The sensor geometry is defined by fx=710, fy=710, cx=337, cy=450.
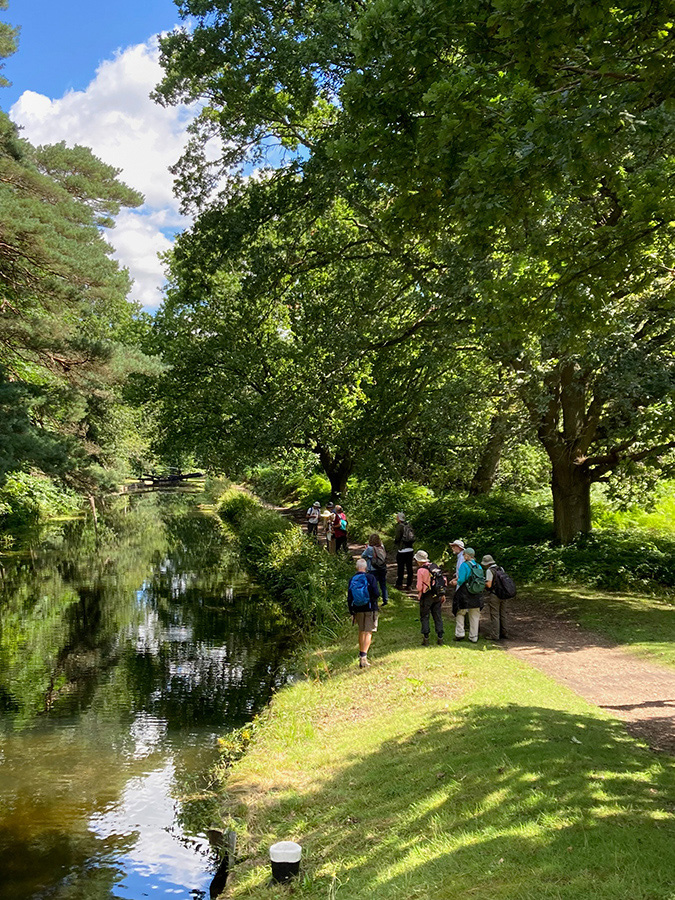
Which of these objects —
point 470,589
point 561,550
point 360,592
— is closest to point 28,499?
point 561,550

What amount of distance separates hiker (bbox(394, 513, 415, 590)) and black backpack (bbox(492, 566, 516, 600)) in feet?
15.3

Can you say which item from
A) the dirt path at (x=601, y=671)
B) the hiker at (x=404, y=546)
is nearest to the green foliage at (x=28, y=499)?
the hiker at (x=404, y=546)

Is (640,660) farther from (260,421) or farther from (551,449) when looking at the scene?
(260,421)

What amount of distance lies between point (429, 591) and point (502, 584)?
1211mm

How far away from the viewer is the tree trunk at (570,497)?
697 inches

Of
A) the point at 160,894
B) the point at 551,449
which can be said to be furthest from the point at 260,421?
the point at 160,894

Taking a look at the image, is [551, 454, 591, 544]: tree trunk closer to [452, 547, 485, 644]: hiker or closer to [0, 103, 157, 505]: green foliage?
[452, 547, 485, 644]: hiker

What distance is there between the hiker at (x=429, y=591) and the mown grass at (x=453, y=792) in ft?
3.39

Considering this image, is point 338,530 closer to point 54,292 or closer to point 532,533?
point 532,533

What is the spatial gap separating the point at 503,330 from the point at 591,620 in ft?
24.8

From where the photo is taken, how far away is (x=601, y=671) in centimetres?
1070

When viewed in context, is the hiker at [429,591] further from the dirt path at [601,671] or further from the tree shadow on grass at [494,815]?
the tree shadow on grass at [494,815]

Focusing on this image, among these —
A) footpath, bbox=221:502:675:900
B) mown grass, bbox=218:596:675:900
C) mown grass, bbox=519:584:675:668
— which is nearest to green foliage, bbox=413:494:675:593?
mown grass, bbox=519:584:675:668

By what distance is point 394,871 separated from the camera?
5.45 meters
